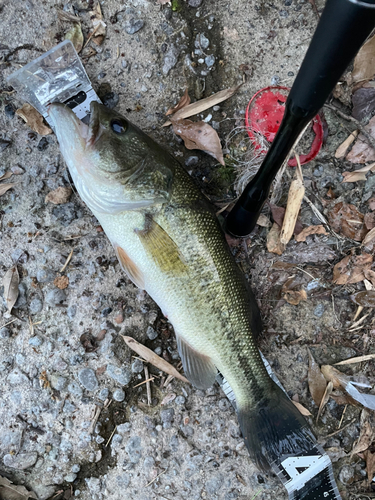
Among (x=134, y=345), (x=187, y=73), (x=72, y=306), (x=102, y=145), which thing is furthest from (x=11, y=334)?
(x=187, y=73)

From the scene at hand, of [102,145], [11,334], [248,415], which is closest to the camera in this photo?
[102,145]

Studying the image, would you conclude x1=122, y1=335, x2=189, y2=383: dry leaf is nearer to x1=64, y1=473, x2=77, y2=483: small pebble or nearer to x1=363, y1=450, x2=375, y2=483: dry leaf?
x1=64, y1=473, x2=77, y2=483: small pebble

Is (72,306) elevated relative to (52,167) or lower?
lower

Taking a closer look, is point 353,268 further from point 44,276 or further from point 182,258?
point 44,276

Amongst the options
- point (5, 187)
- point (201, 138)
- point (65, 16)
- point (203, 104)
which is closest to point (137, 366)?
point (5, 187)

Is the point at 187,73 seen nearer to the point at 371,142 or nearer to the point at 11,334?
the point at 371,142

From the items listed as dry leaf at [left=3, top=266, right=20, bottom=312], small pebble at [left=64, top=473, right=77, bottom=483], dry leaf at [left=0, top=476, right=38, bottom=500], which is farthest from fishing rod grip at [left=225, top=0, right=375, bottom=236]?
dry leaf at [left=0, top=476, right=38, bottom=500]
